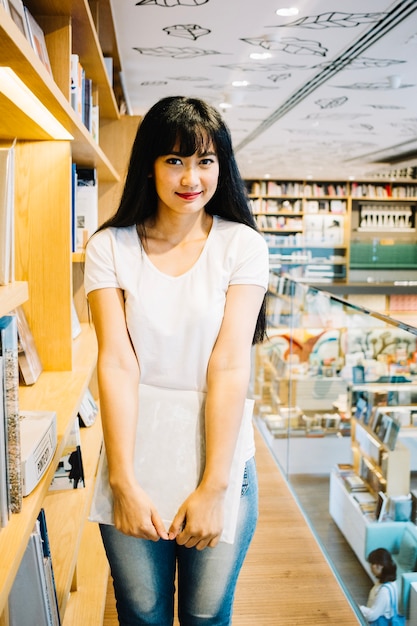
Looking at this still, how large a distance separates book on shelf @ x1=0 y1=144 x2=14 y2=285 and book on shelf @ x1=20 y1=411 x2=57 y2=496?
0.27m

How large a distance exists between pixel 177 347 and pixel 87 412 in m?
1.30

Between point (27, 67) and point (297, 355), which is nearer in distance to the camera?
point (27, 67)

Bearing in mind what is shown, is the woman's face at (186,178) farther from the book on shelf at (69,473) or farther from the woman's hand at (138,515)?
the book on shelf at (69,473)

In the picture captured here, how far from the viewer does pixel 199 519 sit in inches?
42.8

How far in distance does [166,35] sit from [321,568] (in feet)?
8.98

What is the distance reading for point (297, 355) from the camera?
4035 millimetres

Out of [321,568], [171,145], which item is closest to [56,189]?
[171,145]

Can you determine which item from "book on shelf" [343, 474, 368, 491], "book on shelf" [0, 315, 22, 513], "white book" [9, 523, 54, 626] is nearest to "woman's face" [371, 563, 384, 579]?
"book on shelf" [343, 474, 368, 491]

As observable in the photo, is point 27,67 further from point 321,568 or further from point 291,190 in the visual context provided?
point 291,190

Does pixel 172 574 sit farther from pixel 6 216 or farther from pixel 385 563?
pixel 385 563

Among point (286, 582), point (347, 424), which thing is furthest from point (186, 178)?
point (347, 424)

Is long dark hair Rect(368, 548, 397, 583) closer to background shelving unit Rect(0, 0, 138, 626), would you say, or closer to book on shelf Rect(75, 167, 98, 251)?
background shelving unit Rect(0, 0, 138, 626)

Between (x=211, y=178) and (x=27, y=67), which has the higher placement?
(x=27, y=67)

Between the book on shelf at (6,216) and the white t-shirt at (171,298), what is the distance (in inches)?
6.4
